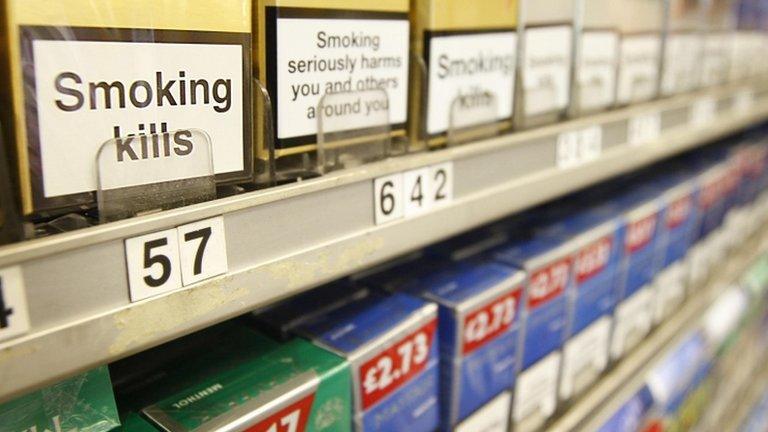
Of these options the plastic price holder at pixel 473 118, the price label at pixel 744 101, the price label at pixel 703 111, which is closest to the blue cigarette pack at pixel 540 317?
the plastic price holder at pixel 473 118

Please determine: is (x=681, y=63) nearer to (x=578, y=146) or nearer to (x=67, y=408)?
(x=578, y=146)

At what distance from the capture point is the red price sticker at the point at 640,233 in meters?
1.20

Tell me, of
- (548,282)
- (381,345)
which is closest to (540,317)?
(548,282)

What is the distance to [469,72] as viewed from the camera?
0.71 m

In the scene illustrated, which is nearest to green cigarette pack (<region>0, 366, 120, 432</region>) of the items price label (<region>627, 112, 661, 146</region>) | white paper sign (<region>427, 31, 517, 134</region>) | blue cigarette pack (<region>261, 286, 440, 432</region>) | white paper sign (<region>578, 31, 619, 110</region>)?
blue cigarette pack (<region>261, 286, 440, 432</region>)

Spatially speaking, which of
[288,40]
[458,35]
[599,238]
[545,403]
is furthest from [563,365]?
[288,40]

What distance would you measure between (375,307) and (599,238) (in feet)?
1.69

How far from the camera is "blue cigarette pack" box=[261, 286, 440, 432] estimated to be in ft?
2.17

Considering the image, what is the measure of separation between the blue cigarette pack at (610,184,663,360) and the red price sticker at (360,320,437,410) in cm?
59

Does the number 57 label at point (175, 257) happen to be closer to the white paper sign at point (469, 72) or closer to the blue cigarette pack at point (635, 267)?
the white paper sign at point (469, 72)

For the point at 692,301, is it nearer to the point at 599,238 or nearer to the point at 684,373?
the point at 684,373

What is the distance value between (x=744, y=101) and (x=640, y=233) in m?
0.61

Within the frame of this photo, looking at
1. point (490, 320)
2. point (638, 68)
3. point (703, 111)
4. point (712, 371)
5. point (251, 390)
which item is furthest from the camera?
point (712, 371)

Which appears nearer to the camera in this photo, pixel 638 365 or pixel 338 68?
pixel 338 68
